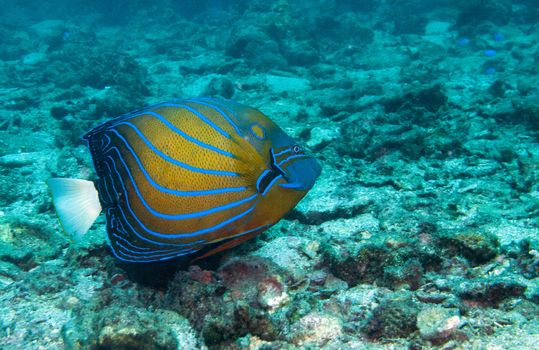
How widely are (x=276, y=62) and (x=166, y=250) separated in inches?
449

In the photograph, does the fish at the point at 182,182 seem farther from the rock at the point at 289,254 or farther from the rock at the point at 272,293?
the rock at the point at 289,254

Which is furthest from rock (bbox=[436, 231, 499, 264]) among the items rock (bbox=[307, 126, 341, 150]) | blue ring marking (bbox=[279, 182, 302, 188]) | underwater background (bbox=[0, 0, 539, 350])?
rock (bbox=[307, 126, 341, 150])

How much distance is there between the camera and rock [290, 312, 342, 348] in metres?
1.81

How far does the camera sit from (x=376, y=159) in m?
4.69

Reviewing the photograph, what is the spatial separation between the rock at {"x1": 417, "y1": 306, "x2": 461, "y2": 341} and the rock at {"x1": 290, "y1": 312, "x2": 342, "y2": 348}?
42 cm

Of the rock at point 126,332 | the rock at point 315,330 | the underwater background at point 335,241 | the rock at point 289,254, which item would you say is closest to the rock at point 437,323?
the underwater background at point 335,241

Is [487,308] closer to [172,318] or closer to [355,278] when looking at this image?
[355,278]

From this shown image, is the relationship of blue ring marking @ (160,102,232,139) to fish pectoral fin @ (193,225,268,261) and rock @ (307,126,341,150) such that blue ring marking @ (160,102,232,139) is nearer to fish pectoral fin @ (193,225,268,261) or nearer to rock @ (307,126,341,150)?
fish pectoral fin @ (193,225,268,261)

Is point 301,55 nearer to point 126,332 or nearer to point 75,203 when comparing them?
point 75,203

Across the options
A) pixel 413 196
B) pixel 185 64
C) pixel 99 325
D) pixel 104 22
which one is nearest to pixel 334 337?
pixel 99 325

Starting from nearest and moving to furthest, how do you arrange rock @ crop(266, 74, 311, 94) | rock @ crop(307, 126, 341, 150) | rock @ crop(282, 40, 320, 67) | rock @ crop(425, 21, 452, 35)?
rock @ crop(307, 126, 341, 150) → rock @ crop(266, 74, 311, 94) → rock @ crop(282, 40, 320, 67) → rock @ crop(425, 21, 452, 35)

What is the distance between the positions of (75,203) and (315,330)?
1.42 meters

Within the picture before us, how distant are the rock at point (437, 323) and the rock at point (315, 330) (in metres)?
→ 0.42

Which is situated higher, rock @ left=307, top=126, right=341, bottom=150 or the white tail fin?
the white tail fin
